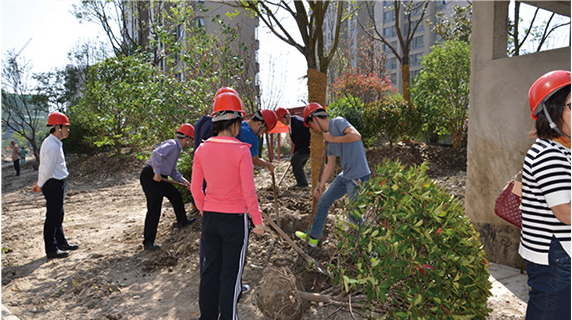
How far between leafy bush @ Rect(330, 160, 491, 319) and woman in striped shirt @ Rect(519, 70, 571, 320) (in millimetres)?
529

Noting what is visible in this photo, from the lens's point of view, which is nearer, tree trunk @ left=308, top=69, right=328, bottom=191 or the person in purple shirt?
the person in purple shirt

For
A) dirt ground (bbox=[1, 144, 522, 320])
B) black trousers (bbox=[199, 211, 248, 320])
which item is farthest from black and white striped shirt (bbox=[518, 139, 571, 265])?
black trousers (bbox=[199, 211, 248, 320])

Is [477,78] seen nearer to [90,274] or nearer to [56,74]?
[90,274]

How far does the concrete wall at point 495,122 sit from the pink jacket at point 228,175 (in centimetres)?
331

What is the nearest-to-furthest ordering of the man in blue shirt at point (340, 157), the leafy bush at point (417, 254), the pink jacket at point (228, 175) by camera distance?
the leafy bush at point (417, 254), the pink jacket at point (228, 175), the man in blue shirt at point (340, 157)

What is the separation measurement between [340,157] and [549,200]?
2.73m

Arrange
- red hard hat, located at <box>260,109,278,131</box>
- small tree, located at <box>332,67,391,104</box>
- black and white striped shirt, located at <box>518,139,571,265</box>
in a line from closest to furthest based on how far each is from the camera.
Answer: black and white striped shirt, located at <box>518,139,571,265</box> < red hard hat, located at <box>260,109,278,131</box> < small tree, located at <box>332,67,391,104</box>

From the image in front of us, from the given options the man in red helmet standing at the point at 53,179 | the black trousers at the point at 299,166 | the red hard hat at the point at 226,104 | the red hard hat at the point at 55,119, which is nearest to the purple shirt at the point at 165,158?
the man in red helmet standing at the point at 53,179

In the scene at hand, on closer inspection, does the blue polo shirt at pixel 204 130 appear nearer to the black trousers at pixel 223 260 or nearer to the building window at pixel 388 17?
the black trousers at pixel 223 260

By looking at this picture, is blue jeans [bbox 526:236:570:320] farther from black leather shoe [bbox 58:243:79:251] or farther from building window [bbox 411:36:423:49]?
building window [bbox 411:36:423:49]

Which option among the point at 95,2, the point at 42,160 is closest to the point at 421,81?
the point at 42,160

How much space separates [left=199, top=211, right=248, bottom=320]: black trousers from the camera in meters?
2.98

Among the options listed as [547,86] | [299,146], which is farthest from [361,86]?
[547,86]

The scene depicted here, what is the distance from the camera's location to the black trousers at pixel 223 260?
9.77ft
